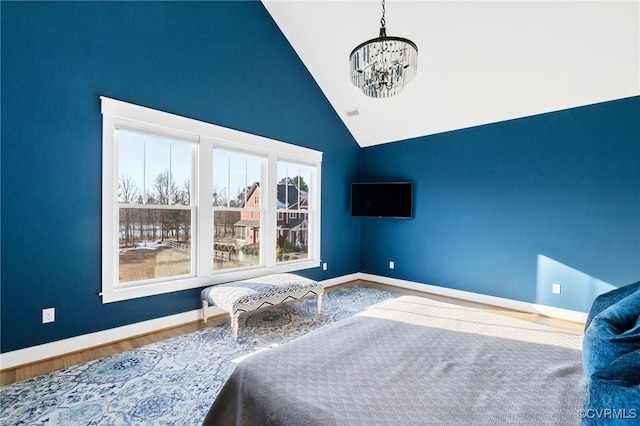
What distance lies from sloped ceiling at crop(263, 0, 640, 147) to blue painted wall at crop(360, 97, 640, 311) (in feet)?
1.01

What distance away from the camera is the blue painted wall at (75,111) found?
230cm

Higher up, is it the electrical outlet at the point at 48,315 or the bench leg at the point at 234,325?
the electrical outlet at the point at 48,315

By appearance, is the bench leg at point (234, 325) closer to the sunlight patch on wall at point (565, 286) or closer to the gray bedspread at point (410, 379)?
the gray bedspread at point (410, 379)

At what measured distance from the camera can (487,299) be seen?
164 inches

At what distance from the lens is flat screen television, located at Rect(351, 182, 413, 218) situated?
191 inches

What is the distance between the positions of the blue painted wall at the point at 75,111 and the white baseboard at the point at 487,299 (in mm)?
3233

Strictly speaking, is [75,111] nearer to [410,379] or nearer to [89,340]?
[89,340]

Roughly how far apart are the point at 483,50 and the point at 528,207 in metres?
2.05

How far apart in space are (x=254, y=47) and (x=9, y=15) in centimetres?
229

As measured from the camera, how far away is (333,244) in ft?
16.7

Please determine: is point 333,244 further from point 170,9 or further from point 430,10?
point 170,9

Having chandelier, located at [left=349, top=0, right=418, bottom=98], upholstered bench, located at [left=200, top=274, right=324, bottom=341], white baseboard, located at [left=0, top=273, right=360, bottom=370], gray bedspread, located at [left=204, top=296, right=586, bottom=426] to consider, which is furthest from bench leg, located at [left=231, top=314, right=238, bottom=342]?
chandelier, located at [left=349, top=0, right=418, bottom=98]

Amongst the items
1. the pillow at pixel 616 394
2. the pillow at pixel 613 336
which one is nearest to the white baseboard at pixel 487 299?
the pillow at pixel 613 336

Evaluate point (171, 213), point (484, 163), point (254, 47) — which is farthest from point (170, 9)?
point (484, 163)
